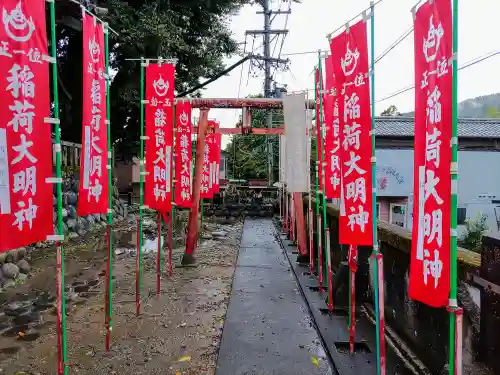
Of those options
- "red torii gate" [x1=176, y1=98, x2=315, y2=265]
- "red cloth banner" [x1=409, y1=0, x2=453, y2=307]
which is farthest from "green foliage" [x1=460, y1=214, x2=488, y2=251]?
"red cloth banner" [x1=409, y1=0, x2=453, y2=307]

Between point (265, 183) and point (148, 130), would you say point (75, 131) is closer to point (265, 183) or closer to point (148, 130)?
point (148, 130)

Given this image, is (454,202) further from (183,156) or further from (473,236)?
(473,236)

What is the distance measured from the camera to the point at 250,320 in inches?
237

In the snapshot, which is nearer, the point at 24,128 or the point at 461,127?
the point at 24,128

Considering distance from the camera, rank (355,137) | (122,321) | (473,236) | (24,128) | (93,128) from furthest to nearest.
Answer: (473,236) < (122,321) < (93,128) < (355,137) < (24,128)

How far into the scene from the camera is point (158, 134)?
675 cm

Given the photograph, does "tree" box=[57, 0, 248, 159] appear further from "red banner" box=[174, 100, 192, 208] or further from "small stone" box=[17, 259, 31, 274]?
"small stone" box=[17, 259, 31, 274]

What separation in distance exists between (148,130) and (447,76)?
525 cm

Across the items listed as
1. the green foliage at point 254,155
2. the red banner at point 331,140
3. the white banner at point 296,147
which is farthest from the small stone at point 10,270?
the green foliage at point 254,155

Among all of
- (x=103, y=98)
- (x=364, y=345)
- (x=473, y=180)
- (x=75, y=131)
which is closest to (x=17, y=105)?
(x=103, y=98)

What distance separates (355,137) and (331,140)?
2449 millimetres

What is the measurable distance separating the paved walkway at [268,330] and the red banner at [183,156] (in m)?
2.32

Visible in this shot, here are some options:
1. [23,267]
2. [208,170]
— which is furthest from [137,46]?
[23,267]

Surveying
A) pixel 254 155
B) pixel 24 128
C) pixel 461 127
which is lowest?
pixel 24 128
